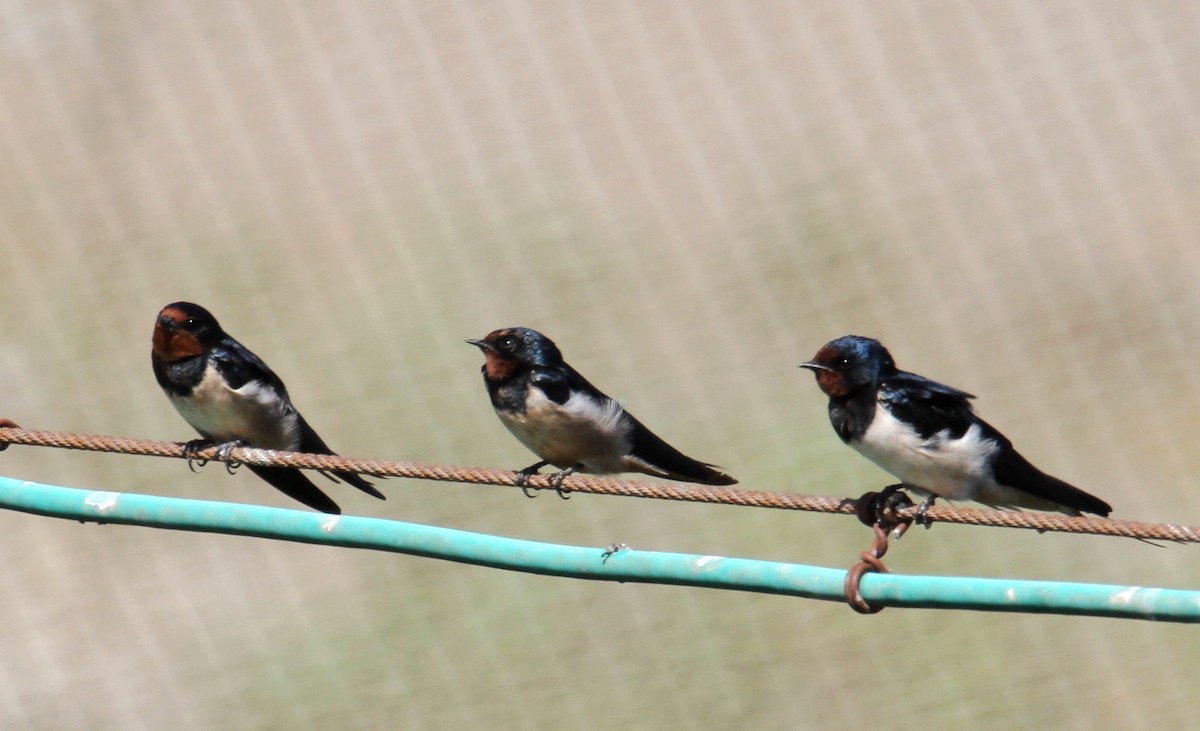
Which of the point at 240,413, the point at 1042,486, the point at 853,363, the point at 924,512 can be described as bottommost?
the point at 924,512

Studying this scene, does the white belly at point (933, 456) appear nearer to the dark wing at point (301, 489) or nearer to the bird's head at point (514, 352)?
the bird's head at point (514, 352)

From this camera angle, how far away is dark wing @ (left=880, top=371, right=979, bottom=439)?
3.61 metres

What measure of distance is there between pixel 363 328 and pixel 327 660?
95.4 inches

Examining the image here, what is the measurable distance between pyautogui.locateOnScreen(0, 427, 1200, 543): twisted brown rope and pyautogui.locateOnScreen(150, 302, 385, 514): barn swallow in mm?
629

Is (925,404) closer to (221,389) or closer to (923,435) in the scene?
(923,435)

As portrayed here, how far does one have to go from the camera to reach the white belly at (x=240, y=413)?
441 centimetres

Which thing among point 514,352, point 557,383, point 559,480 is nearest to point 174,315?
point 514,352

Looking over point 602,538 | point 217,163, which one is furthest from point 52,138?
point 602,538

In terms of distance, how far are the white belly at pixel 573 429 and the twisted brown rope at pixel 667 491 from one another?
43 cm

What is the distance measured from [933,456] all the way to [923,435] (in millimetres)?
49

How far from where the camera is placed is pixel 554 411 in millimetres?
4176

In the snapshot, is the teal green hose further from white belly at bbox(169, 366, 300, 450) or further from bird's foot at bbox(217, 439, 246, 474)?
white belly at bbox(169, 366, 300, 450)

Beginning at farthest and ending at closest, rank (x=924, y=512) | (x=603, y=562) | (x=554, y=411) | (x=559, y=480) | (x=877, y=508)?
(x=554, y=411) → (x=559, y=480) → (x=877, y=508) → (x=924, y=512) → (x=603, y=562)

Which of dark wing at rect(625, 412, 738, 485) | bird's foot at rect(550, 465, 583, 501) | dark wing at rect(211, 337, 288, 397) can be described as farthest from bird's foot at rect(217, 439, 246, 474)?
dark wing at rect(625, 412, 738, 485)
